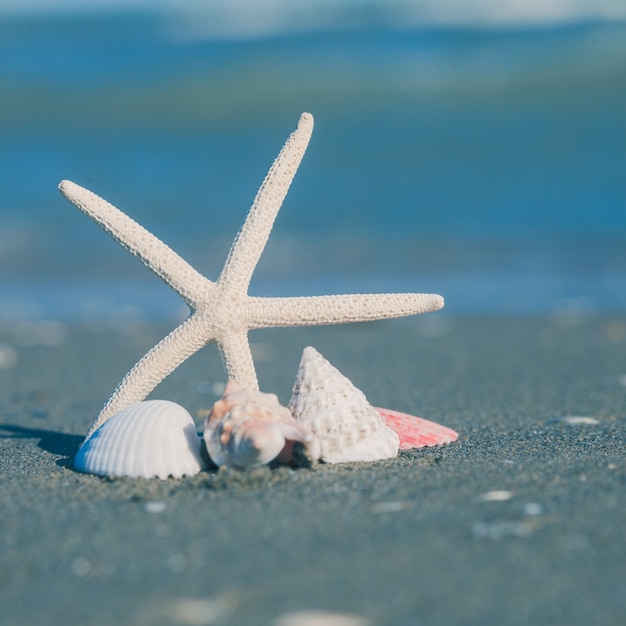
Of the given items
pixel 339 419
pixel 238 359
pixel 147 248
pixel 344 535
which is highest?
pixel 147 248

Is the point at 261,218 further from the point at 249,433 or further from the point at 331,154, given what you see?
the point at 331,154

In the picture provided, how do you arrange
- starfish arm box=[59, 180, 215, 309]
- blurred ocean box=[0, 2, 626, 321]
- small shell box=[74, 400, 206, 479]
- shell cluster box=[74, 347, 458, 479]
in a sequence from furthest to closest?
blurred ocean box=[0, 2, 626, 321] → starfish arm box=[59, 180, 215, 309] → small shell box=[74, 400, 206, 479] → shell cluster box=[74, 347, 458, 479]

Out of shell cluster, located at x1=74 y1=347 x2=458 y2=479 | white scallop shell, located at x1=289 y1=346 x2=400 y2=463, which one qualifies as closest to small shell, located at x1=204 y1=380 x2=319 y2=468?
shell cluster, located at x1=74 y1=347 x2=458 y2=479

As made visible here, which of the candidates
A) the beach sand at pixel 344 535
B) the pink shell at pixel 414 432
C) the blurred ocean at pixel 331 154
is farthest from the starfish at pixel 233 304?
the blurred ocean at pixel 331 154

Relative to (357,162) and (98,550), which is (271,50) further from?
(98,550)

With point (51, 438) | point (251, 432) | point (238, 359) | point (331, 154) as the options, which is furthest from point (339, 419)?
point (331, 154)

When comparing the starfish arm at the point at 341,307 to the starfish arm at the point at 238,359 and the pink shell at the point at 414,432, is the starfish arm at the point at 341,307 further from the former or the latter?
the pink shell at the point at 414,432

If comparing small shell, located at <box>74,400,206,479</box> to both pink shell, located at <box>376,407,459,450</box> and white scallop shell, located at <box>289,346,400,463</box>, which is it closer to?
white scallop shell, located at <box>289,346,400,463</box>
